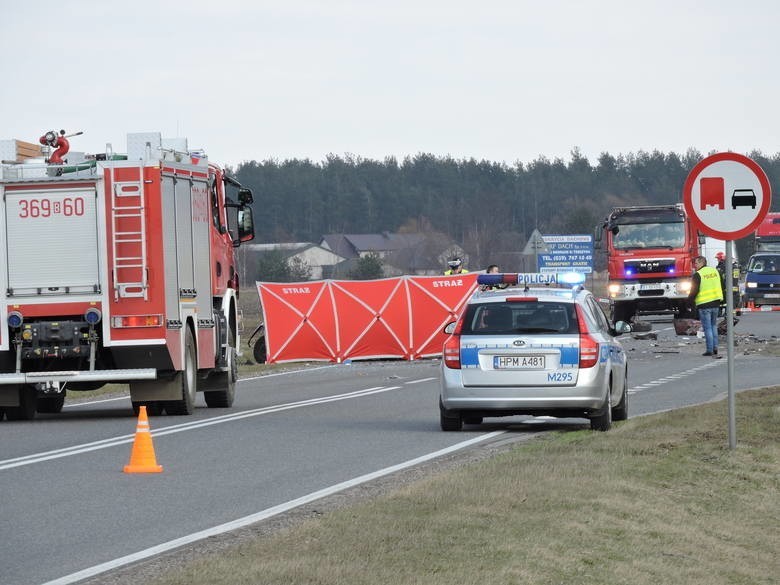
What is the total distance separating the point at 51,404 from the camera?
71.5 feet

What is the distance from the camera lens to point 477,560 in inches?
322

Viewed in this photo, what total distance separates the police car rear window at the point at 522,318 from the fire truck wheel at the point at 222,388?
5.83m

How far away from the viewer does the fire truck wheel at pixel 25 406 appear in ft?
64.7

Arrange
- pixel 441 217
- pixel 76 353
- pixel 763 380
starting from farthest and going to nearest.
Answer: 1. pixel 441 217
2. pixel 763 380
3. pixel 76 353

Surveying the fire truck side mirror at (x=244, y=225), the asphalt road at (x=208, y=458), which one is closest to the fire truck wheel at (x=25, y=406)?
the asphalt road at (x=208, y=458)

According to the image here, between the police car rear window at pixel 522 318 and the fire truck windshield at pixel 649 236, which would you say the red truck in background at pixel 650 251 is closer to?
the fire truck windshield at pixel 649 236

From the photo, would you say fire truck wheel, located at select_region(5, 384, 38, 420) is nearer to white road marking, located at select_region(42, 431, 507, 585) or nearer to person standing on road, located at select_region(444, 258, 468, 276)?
white road marking, located at select_region(42, 431, 507, 585)

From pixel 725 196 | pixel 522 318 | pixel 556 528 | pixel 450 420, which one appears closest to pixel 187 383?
pixel 450 420

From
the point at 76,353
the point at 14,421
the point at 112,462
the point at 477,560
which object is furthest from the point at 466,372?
the point at 477,560

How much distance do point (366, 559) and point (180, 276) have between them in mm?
11410

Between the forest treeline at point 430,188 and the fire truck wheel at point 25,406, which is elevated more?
the forest treeline at point 430,188

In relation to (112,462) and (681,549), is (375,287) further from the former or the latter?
(681,549)

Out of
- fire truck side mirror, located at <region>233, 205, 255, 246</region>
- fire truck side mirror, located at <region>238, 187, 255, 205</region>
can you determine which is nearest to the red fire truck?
fire truck side mirror, located at <region>238, 187, 255, 205</region>

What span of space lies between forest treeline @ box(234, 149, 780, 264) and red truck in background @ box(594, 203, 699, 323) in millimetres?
125204
